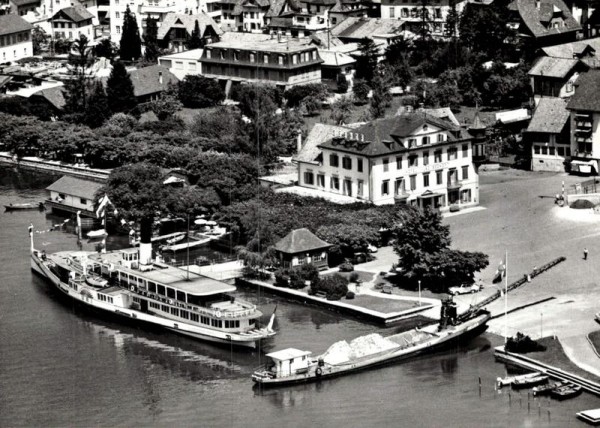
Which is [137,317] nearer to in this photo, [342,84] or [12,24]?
[342,84]

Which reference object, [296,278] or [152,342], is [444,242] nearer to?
[296,278]

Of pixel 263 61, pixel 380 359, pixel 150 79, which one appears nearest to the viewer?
pixel 380 359

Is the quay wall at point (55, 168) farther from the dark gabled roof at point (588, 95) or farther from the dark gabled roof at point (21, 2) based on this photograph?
the dark gabled roof at point (21, 2)

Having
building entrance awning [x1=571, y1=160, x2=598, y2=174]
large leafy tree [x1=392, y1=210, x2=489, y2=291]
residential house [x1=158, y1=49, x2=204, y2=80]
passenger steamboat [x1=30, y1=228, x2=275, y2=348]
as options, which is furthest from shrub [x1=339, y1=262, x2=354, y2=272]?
residential house [x1=158, y1=49, x2=204, y2=80]

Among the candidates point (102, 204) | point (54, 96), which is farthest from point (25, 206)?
point (54, 96)

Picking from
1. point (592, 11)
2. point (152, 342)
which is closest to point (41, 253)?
point (152, 342)
